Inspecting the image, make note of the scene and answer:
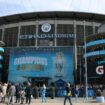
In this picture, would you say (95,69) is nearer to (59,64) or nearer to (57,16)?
(59,64)

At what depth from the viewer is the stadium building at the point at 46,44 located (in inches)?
2763

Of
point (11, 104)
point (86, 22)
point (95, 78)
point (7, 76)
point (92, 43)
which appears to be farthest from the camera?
point (86, 22)

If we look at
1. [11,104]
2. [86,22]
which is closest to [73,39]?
[86,22]

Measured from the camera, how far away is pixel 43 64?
70.7 meters

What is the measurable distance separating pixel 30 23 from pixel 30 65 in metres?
16.1

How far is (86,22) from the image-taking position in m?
81.5

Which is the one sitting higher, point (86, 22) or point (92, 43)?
point (86, 22)

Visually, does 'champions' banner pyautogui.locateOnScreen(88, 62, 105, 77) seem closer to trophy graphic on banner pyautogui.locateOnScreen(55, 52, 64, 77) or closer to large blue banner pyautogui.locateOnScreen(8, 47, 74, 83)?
large blue banner pyautogui.locateOnScreen(8, 47, 74, 83)

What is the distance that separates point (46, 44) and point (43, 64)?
9.63 meters

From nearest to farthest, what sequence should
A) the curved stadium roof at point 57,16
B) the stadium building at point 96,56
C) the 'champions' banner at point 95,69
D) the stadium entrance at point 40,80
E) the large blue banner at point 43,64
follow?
the 'champions' banner at point 95,69 < the stadium building at point 96,56 < the large blue banner at point 43,64 < the stadium entrance at point 40,80 < the curved stadium roof at point 57,16

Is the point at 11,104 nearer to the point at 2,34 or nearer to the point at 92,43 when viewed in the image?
the point at 92,43

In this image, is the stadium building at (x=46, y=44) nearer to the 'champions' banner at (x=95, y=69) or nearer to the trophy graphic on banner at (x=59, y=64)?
the trophy graphic on banner at (x=59, y=64)

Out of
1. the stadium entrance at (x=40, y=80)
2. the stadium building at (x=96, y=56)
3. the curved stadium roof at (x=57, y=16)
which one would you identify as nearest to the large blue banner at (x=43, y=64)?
the stadium entrance at (x=40, y=80)

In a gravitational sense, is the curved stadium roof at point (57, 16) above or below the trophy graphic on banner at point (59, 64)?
above
